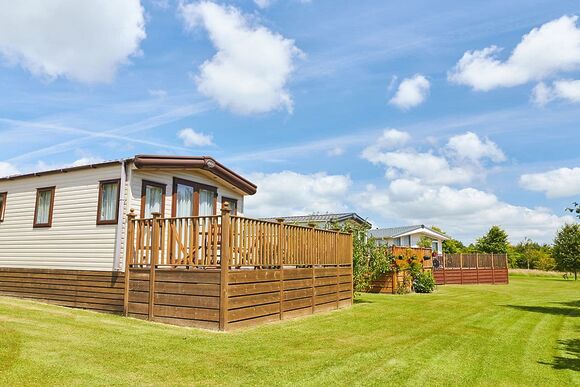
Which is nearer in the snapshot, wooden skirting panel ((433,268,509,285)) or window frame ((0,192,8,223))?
window frame ((0,192,8,223))

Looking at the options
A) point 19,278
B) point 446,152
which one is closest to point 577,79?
point 446,152

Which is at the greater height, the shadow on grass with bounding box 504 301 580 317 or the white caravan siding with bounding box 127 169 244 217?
the white caravan siding with bounding box 127 169 244 217

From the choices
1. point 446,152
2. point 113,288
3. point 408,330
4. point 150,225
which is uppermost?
point 446,152

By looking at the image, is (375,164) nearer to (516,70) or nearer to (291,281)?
(516,70)

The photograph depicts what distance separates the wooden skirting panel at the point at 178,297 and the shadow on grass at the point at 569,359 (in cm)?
600

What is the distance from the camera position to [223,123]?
59.1 feet

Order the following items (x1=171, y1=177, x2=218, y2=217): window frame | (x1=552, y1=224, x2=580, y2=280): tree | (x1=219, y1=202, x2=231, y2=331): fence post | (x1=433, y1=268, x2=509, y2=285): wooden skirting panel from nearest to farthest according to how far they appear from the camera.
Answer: (x1=219, y1=202, x2=231, y2=331): fence post, (x1=171, y1=177, x2=218, y2=217): window frame, (x1=433, y1=268, x2=509, y2=285): wooden skirting panel, (x1=552, y1=224, x2=580, y2=280): tree

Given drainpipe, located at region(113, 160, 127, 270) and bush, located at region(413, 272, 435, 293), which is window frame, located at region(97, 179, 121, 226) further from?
bush, located at region(413, 272, 435, 293)

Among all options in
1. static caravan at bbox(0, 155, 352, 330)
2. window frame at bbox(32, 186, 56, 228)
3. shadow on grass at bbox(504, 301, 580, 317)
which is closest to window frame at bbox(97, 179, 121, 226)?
static caravan at bbox(0, 155, 352, 330)

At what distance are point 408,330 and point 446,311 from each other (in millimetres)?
4290

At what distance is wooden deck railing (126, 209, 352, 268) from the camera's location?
371 inches

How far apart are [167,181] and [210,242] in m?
3.69

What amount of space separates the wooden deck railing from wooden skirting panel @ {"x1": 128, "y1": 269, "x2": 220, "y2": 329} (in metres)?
0.24

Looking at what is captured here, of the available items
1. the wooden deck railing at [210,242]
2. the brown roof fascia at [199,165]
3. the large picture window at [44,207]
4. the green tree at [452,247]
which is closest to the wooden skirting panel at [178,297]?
the wooden deck railing at [210,242]
